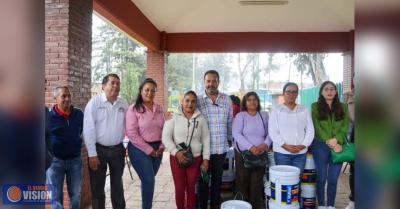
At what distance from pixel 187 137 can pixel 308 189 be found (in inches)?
65.5

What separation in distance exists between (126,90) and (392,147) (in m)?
26.1

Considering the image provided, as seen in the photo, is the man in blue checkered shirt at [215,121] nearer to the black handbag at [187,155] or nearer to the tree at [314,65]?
the black handbag at [187,155]

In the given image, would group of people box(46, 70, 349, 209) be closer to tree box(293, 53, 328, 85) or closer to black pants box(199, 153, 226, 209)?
black pants box(199, 153, 226, 209)

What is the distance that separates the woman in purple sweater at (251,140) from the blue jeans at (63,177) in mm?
1858

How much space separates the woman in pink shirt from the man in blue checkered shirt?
0.60 metres

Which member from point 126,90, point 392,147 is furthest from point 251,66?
point 392,147

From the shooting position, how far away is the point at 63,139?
3467mm

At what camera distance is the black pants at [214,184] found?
407 cm

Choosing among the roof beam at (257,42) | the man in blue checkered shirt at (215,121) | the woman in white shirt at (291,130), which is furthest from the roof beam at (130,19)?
the woman in white shirt at (291,130)

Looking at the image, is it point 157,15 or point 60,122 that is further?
point 157,15

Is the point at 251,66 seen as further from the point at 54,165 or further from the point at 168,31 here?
the point at 54,165

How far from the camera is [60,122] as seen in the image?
3463 millimetres

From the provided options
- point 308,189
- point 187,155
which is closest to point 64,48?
point 187,155

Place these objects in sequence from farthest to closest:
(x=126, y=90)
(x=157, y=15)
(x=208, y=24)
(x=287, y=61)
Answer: (x=287, y=61) → (x=126, y=90) → (x=208, y=24) → (x=157, y=15)
